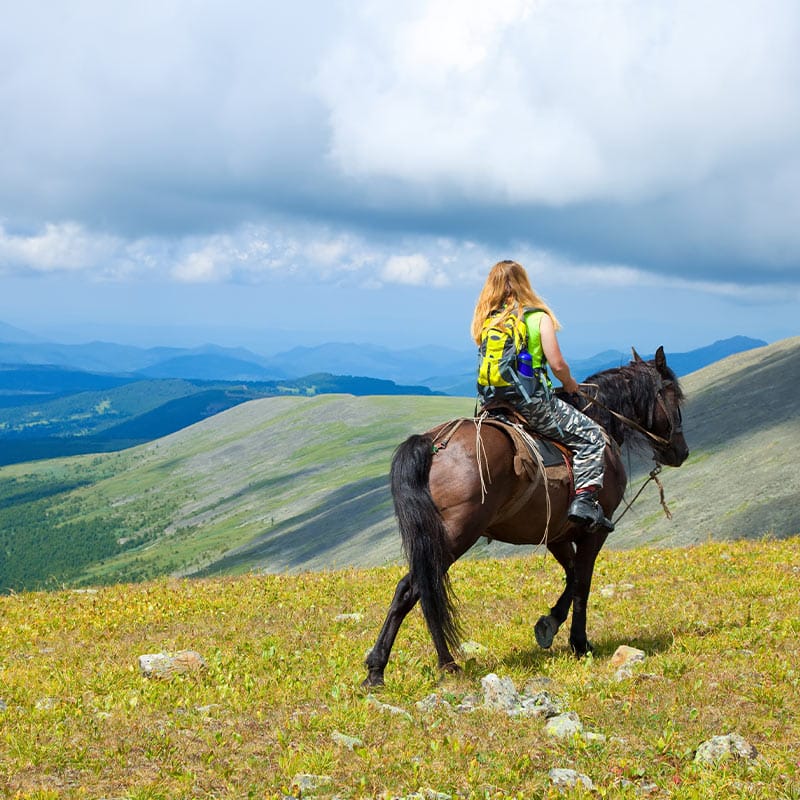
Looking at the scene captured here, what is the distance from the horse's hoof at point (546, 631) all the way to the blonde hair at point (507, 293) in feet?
12.6

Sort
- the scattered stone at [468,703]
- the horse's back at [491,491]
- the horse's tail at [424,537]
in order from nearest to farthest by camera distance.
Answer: the scattered stone at [468,703] → the horse's tail at [424,537] → the horse's back at [491,491]

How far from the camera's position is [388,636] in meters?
9.42

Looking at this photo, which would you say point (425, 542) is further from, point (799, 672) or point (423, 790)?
point (799, 672)

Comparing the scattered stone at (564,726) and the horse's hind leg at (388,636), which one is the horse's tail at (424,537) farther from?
the scattered stone at (564,726)

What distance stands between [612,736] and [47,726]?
544cm

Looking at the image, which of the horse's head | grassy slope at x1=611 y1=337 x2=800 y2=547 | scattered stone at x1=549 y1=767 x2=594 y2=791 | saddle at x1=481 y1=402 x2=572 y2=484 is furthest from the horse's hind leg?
grassy slope at x1=611 y1=337 x2=800 y2=547

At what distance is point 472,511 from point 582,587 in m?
2.59

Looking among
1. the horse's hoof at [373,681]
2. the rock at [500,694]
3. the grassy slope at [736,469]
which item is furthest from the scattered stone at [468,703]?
the grassy slope at [736,469]

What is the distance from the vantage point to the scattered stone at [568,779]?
6516mm

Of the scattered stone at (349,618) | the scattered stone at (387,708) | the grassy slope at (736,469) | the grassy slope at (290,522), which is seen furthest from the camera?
the grassy slope at (290,522)

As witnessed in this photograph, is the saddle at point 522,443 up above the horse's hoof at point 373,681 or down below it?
above

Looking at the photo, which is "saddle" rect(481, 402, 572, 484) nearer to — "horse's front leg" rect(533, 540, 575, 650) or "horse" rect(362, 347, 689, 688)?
"horse" rect(362, 347, 689, 688)

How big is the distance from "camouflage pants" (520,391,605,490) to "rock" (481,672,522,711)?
2.99 m

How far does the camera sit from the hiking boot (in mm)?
10461
